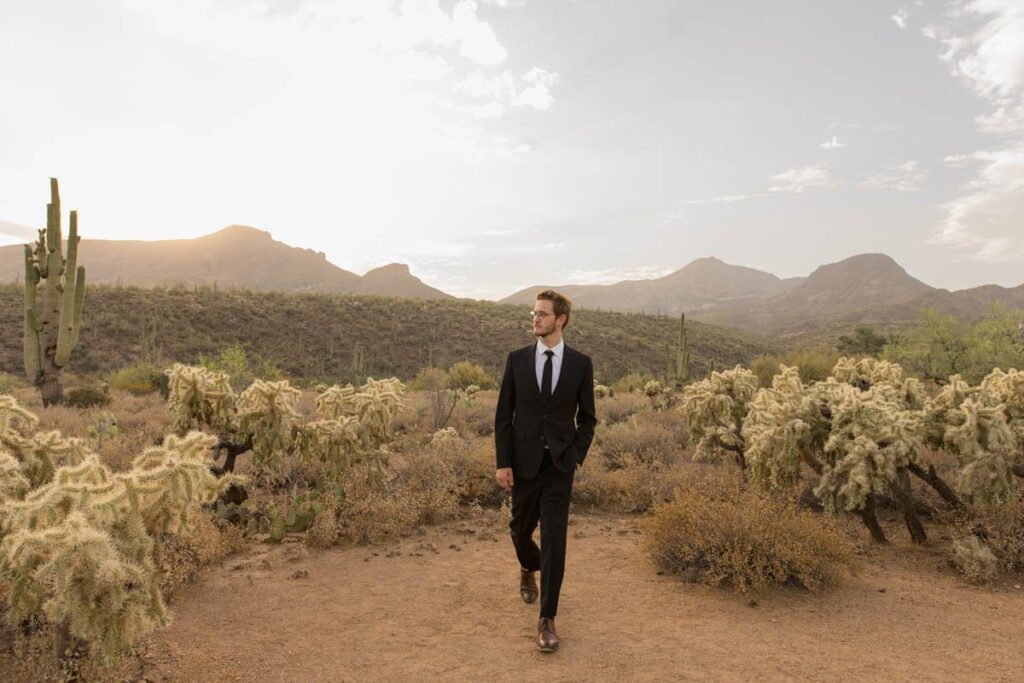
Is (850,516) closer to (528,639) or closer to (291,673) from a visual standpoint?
(528,639)

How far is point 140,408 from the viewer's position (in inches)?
558

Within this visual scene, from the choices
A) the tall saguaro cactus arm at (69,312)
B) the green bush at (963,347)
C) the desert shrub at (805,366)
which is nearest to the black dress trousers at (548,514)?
the tall saguaro cactus arm at (69,312)

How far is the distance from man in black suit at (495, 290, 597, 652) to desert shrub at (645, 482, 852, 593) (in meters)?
1.86

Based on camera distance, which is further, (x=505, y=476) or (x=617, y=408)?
(x=617, y=408)

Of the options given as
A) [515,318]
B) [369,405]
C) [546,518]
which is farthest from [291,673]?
[515,318]

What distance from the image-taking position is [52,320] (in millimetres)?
13195

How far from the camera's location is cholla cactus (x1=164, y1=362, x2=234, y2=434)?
701 cm

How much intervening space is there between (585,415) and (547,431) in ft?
1.24

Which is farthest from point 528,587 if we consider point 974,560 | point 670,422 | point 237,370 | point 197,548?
point 237,370

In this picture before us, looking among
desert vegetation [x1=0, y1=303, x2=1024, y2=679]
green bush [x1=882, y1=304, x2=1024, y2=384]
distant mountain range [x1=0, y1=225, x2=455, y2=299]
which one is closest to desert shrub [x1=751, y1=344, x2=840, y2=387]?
green bush [x1=882, y1=304, x2=1024, y2=384]

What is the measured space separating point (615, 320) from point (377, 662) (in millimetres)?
46169

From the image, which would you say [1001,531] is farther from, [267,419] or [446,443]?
[267,419]

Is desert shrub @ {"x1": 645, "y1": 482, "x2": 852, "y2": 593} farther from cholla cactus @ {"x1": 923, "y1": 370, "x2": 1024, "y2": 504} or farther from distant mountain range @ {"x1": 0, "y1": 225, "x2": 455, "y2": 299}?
distant mountain range @ {"x1": 0, "y1": 225, "x2": 455, "y2": 299}

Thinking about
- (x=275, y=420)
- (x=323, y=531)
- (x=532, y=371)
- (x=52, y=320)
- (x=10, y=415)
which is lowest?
(x=323, y=531)
